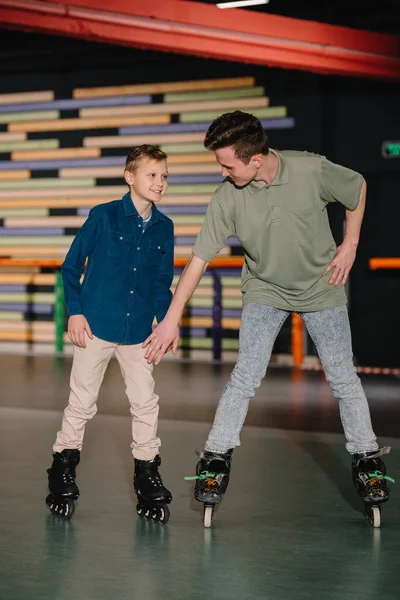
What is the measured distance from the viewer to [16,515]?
12.9ft

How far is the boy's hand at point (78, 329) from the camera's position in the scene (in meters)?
3.88

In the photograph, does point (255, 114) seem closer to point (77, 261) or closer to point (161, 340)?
point (77, 261)

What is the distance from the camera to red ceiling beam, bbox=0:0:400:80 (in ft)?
27.6

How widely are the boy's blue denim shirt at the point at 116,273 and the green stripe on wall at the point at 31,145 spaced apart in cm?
829

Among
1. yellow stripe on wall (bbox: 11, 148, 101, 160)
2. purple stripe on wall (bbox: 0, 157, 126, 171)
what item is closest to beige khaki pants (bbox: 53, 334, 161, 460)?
purple stripe on wall (bbox: 0, 157, 126, 171)

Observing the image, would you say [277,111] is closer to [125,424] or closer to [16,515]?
[125,424]

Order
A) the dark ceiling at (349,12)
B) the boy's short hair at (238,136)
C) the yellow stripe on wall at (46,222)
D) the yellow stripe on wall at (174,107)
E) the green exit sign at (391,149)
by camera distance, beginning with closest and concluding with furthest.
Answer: the boy's short hair at (238,136), the dark ceiling at (349,12), the green exit sign at (391,149), the yellow stripe on wall at (174,107), the yellow stripe on wall at (46,222)

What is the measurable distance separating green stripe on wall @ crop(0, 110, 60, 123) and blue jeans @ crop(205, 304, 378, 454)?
858 cm

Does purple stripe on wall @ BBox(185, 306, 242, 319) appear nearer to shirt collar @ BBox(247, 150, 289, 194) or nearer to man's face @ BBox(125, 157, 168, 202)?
man's face @ BBox(125, 157, 168, 202)

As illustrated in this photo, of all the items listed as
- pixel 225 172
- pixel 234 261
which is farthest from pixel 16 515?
pixel 234 261

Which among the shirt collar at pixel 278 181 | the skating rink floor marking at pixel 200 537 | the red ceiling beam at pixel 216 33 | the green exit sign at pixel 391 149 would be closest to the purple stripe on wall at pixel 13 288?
the red ceiling beam at pixel 216 33

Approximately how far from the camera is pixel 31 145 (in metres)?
12.2

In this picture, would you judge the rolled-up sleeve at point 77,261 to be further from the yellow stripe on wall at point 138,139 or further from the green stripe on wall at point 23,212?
the green stripe on wall at point 23,212

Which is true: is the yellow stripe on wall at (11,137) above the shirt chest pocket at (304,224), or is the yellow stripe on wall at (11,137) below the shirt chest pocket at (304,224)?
above
